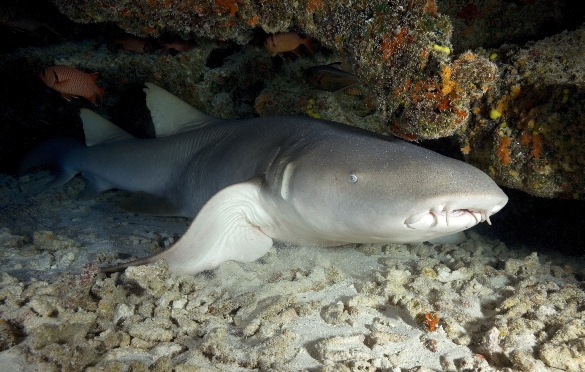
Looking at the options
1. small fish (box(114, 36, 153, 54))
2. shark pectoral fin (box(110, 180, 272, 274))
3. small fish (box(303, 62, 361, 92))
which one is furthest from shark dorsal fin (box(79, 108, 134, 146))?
shark pectoral fin (box(110, 180, 272, 274))

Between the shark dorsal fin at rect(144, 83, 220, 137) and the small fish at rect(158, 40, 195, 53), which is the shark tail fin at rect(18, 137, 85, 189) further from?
the small fish at rect(158, 40, 195, 53)

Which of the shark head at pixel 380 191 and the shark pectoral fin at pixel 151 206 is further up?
the shark head at pixel 380 191

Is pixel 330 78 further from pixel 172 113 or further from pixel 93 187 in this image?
pixel 93 187

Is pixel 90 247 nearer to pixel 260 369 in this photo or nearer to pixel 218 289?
pixel 218 289

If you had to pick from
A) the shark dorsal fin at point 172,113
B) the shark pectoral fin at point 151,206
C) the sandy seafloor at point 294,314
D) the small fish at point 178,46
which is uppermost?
the small fish at point 178,46

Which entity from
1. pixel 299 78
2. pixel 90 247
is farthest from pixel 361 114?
pixel 90 247

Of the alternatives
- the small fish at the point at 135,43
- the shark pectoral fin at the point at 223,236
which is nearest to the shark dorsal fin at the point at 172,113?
the small fish at the point at 135,43

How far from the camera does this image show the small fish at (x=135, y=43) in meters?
5.33

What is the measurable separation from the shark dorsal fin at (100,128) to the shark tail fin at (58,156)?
33 cm

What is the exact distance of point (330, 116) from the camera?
455 cm

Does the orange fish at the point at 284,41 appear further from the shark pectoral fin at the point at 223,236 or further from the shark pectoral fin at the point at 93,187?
the shark pectoral fin at the point at 93,187

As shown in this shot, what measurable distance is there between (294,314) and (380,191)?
2.80 ft

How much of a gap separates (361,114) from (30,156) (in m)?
5.82

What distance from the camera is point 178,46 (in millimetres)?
5207
